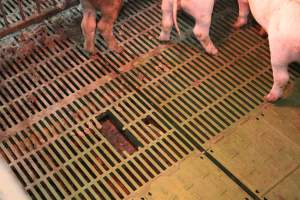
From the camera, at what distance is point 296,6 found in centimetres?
258

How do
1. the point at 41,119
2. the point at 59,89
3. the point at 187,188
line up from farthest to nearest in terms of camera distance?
the point at 59,89 → the point at 41,119 → the point at 187,188

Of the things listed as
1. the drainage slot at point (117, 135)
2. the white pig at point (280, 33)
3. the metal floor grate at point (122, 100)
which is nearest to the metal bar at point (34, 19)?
the metal floor grate at point (122, 100)

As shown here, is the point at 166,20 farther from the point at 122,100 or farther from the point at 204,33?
the point at 122,100

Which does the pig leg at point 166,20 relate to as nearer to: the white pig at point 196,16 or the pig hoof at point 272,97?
the white pig at point 196,16

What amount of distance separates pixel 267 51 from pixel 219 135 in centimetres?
106

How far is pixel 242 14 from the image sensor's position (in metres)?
3.49

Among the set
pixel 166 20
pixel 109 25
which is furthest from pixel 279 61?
pixel 109 25

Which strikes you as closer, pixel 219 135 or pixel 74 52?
pixel 219 135

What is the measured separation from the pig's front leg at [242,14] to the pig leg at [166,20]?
69cm

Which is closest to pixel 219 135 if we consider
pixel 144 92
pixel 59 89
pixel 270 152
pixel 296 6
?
pixel 270 152

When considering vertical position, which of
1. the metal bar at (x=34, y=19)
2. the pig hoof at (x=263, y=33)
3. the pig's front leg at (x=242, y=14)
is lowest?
the metal bar at (x=34, y=19)

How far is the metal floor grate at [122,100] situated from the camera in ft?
8.63

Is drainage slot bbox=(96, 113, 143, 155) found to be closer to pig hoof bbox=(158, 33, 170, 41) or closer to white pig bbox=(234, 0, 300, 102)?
pig hoof bbox=(158, 33, 170, 41)

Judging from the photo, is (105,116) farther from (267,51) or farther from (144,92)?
(267,51)
